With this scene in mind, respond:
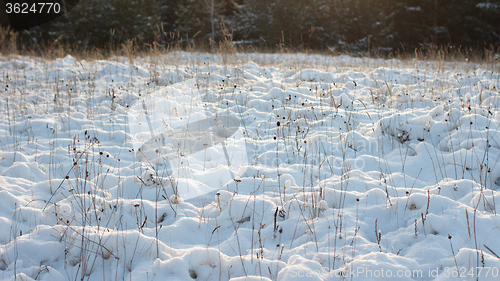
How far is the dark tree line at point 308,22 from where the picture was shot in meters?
17.8

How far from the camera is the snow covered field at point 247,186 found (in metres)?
1.73

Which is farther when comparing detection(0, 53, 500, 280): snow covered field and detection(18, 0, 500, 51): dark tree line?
detection(18, 0, 500, 51): dark tree line

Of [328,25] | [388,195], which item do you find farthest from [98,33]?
[388,195]

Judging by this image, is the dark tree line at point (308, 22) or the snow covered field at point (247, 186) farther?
the dark tree line at point (308, 22)

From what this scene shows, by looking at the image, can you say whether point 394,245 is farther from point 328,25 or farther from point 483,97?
point 328,25

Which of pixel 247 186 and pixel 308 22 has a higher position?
pixel 308 22

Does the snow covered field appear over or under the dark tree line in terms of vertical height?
under

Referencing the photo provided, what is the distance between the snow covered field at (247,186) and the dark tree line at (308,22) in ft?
47.5

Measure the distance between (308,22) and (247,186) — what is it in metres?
20.4

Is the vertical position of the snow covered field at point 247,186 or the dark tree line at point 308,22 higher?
the dark tree line at point 308,22

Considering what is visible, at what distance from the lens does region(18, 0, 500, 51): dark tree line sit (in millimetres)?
17812

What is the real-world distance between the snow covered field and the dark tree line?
14.5 metres

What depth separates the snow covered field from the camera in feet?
5.68

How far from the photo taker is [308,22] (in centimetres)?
2056
